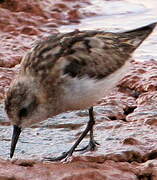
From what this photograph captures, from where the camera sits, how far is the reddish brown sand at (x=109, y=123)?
604cm

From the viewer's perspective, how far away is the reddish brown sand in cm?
604

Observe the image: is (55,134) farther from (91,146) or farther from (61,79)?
(61,79)

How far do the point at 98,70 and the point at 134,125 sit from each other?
39.2 inches

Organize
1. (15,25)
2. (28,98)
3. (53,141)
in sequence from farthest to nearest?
(15,25)
(53,141)
(28,98)

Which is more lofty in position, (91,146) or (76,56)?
(76,56)

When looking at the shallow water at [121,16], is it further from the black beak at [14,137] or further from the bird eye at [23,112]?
the bird eye at [23,112]

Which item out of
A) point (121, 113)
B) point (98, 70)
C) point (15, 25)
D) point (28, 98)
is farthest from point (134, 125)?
point (15, 25)

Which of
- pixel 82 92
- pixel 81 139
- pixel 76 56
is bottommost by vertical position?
pixel 81 139

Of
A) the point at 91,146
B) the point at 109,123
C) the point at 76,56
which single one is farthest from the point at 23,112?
the point at 109,123

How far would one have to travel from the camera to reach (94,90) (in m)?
6.26

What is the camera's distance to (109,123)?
7230mm

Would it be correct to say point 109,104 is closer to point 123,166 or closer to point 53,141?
point 53,141

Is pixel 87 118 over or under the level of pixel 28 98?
under

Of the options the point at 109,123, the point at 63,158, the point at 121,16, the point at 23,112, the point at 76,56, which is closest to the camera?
the point at 23,112
